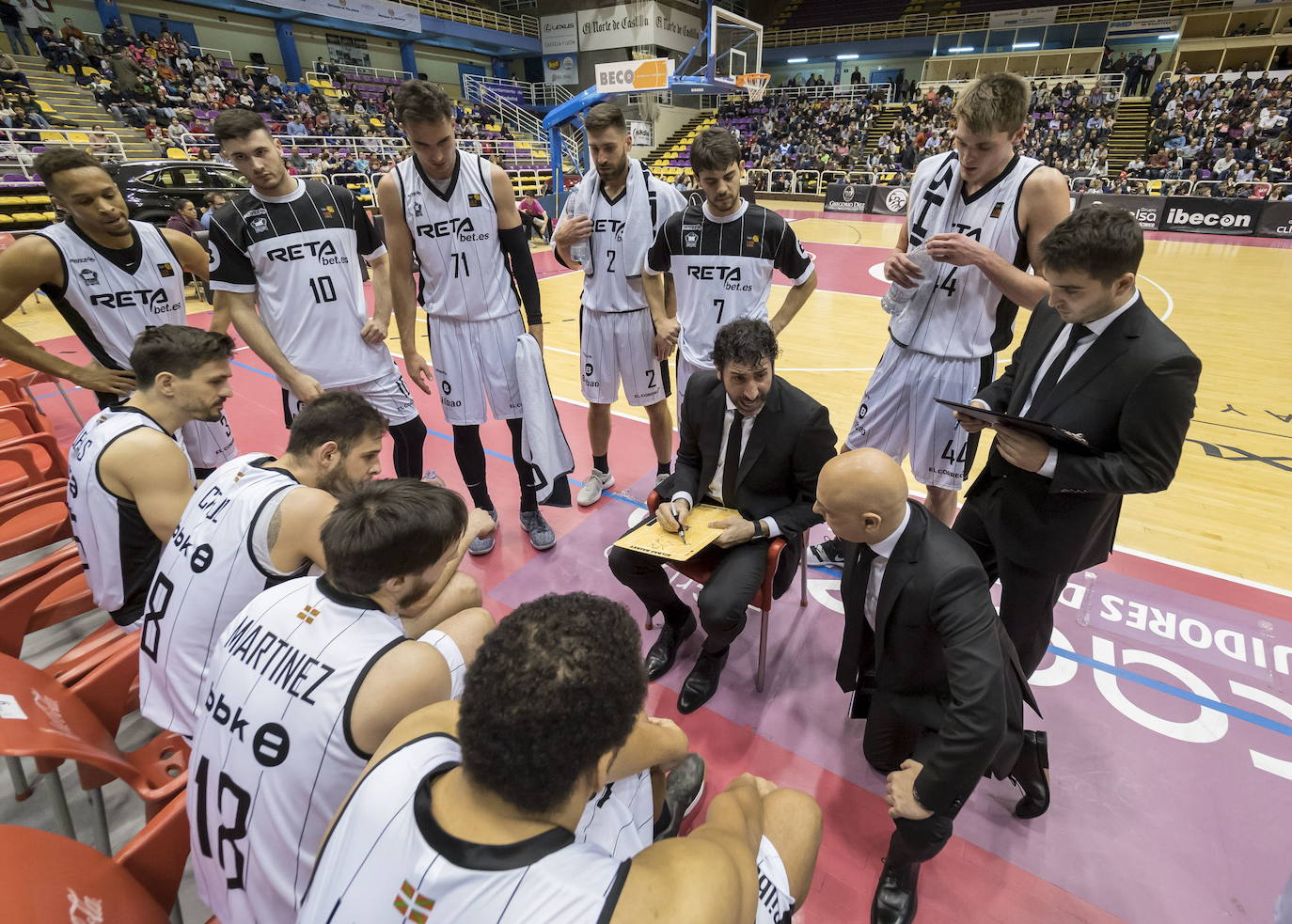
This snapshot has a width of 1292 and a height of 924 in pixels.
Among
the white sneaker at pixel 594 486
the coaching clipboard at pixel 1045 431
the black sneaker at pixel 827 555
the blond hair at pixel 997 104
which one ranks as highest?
the blond hair at pixel 997 104

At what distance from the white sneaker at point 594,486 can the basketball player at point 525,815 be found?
3.17m

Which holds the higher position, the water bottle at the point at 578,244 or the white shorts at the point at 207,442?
the water bottle at the point at 578,244

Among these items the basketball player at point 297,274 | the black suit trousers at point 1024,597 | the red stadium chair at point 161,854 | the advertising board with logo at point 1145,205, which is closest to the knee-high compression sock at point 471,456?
the basketball player at point 297,274

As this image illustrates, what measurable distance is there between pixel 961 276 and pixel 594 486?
2.58 metres

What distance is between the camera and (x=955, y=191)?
2.85 m

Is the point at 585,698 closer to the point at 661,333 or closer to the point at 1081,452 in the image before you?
the point at 1081,452

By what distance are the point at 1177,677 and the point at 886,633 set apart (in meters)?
1.83

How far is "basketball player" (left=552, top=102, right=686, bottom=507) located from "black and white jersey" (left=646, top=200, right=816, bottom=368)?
24 centimetres

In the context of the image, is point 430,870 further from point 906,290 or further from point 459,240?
point 459,240

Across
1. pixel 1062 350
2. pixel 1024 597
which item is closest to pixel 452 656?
pixel 1024 597

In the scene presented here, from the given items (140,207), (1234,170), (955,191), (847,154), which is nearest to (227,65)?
(140,207)

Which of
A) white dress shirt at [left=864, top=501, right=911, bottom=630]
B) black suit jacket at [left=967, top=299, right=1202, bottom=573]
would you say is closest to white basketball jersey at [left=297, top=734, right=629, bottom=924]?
white dress shirt at [left=864, top=501, right=911, bottom=630]

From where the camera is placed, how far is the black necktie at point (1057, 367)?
6.86ft

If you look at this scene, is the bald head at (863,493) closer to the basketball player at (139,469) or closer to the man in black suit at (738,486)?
the man in black suit at (738,486)
